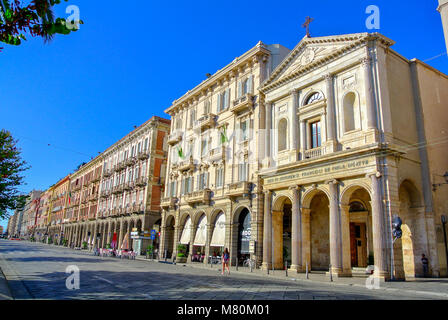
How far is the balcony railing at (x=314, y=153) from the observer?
851 inches

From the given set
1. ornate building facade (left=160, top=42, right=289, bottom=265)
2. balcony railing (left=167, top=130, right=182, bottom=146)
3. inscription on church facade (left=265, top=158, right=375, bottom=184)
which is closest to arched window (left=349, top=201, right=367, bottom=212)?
inscription on church facade (left=265, top=158, right=375, bottom=184)

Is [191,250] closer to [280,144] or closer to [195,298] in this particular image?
[280,144]

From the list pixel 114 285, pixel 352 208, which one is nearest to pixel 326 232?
pixel 352 208

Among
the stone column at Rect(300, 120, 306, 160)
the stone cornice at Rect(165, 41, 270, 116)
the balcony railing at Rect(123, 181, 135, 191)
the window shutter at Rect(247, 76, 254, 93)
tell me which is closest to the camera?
the stone column at Rect(300, 120, 306, 160)

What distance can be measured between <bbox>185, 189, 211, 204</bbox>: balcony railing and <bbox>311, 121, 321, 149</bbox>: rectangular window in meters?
11.8

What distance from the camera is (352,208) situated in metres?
24.2

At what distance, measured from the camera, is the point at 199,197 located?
104ft

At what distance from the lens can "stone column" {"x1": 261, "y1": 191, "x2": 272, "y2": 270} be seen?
24.0 metres

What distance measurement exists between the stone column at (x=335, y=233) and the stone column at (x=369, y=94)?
3.94 metres

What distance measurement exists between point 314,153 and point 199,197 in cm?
1313

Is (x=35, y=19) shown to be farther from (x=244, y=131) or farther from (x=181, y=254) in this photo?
(x=181, y=254)

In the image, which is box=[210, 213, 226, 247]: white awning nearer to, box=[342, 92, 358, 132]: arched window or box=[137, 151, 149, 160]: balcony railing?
box=[342, 92, 358, 132]: arched window

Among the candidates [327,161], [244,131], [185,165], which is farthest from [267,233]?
[185,165]
